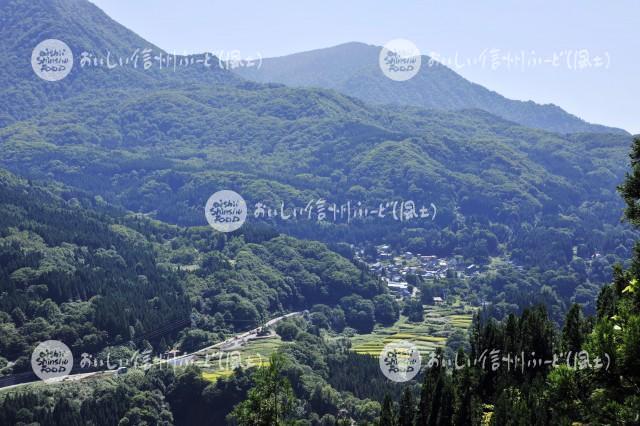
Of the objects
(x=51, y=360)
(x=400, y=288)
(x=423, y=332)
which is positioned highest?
(x=400, y=288)

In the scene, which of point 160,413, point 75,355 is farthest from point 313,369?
point 75,355

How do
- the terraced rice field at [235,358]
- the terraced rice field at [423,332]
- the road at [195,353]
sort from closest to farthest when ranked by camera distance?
the road at [195,353]
the terraced rice field at [235,358]
the terraced rice field at [423,332]

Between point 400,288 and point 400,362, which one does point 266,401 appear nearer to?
point 400,362

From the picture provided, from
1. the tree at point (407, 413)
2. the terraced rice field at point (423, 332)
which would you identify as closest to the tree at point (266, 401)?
the tree at point (407, 413)

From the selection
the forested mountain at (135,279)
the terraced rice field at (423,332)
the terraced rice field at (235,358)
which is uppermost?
the forested mountain at (135,279)

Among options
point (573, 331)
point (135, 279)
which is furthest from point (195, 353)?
point (573, 331)

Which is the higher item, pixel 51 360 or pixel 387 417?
pixel 387 417

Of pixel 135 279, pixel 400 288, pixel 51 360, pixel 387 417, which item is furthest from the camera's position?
pixel 400 288

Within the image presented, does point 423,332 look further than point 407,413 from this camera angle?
Yes

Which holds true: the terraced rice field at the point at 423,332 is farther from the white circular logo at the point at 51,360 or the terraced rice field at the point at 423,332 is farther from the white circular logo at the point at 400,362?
the white circular logo at the point at 51,360
